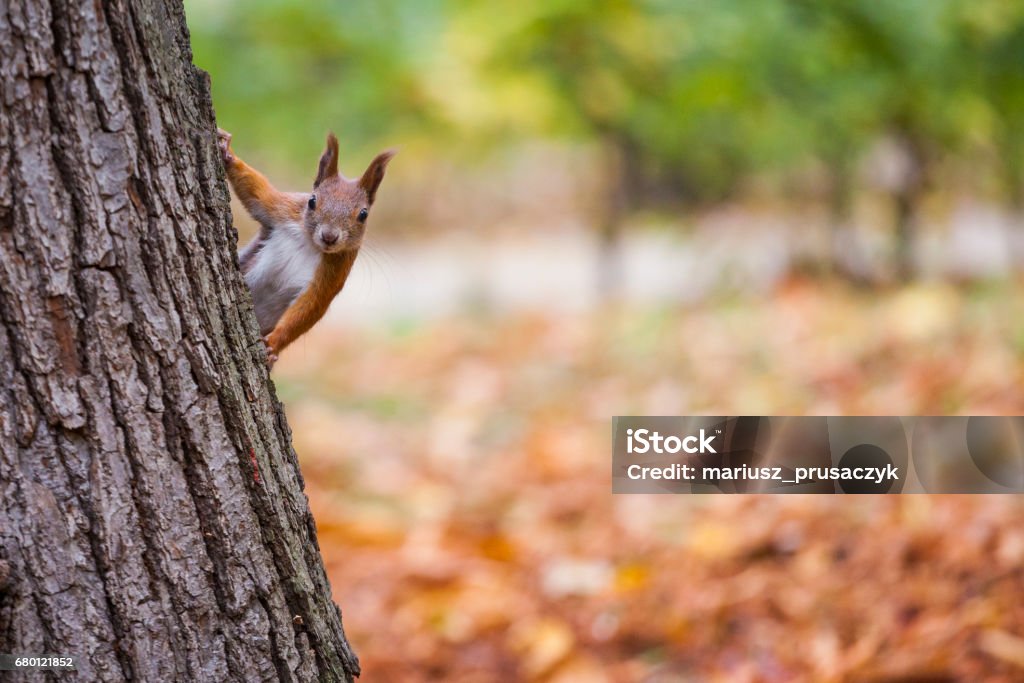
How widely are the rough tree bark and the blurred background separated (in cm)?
76

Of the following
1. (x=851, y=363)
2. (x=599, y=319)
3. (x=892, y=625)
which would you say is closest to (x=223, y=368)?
(x=892, y=625)

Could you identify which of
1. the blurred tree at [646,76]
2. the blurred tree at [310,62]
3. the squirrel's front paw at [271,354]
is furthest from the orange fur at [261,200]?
the blurred tree at [310,62]

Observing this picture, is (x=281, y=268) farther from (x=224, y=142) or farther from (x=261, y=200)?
(x=224, y=142)

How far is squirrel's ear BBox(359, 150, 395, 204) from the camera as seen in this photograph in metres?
1.89

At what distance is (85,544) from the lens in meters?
1.38

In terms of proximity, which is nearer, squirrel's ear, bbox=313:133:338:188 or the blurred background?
squirrel's ear, bbox=313:133:338:188

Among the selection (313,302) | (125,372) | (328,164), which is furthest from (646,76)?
(125,372)

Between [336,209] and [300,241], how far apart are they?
0.39 ft

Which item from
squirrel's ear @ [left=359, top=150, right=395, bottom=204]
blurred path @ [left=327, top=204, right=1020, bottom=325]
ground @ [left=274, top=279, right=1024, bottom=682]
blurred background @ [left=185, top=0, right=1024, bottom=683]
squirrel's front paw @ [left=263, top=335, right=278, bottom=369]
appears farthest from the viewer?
blurred path @ [left=327, top=204, right=1020, bottom=325]

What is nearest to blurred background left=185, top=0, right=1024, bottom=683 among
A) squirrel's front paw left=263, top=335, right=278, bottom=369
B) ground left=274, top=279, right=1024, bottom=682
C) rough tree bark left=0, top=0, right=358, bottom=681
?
ground left=274, top=279, right=1024, bottom=682

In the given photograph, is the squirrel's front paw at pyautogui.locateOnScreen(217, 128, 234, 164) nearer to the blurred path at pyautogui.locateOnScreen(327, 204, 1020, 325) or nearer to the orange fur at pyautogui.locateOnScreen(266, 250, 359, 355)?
the orange fur at pyautogui.locateOnScreen(266, 250, 359, 355)

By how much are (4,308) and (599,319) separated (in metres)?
6.08

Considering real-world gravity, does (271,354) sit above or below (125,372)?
above

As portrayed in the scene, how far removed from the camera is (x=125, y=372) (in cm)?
137
